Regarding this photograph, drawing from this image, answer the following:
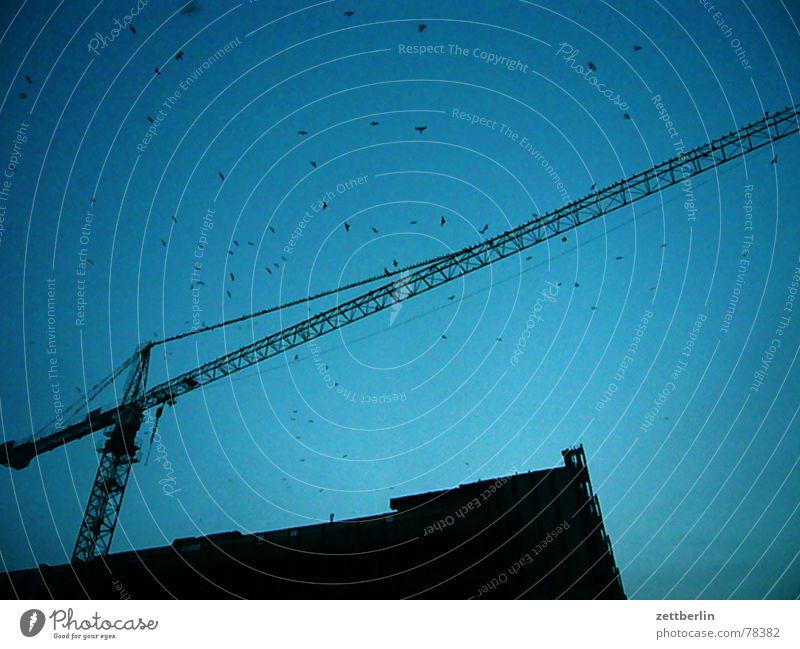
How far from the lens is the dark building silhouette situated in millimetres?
15156

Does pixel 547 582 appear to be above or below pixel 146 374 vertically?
below

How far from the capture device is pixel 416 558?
52.1ft

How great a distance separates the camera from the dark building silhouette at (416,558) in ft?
49.7

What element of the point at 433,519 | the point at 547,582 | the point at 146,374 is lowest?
the point at 547,582

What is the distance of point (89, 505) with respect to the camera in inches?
1115

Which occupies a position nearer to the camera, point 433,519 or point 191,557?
point 433,519
